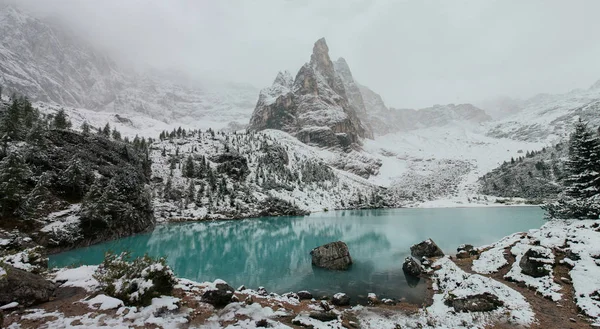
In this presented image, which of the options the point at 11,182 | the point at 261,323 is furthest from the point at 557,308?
the point at 11,182

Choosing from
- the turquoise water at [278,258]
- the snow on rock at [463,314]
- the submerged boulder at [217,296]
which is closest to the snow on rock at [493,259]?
the snow on rock at [463,314]

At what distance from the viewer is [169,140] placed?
637ft

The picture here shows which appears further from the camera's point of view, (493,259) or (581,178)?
(493,259)

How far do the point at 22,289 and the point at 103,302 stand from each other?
146 inches

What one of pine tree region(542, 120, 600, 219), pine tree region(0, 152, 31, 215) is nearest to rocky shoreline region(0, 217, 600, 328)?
pine tree region(542, 120, 600, 219)

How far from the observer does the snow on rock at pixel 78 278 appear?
16609 mm

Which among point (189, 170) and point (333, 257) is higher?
point (189, 170)

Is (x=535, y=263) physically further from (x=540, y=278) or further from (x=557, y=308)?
(x=557, y=308)

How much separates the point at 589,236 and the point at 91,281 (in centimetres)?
3745

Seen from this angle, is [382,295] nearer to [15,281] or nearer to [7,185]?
[15,281]

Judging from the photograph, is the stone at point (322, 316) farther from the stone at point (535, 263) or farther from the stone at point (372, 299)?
the stone at point (535, 263)

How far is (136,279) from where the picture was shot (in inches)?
581

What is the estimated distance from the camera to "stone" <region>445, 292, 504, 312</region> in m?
19.0

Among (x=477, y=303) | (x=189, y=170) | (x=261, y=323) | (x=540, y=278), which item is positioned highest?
(x=189, y=170)
